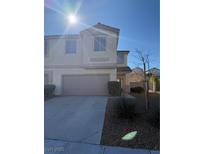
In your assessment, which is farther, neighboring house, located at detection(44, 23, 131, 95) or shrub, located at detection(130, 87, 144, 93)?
shrub, located at detection(130, 87, 144, 93)

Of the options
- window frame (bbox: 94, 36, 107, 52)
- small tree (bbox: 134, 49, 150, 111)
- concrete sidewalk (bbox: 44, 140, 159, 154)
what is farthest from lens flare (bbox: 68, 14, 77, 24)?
concrete sidewalk (bbox: 44, 140, 159, 154)

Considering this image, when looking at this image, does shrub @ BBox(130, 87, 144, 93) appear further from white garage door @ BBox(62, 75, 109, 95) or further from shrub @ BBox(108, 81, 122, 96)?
white garage door @ BBox(62, 75, 109, 95)

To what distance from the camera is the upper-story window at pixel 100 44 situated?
7.23ft

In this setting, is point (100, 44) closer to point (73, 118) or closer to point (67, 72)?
point (67, 72)

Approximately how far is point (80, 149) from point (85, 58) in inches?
54.5

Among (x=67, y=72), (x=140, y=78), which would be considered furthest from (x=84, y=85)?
(x=140, y=78)

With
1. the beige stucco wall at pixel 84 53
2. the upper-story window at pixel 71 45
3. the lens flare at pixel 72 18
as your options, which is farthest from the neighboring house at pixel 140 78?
the lens flare at pixel 72 18

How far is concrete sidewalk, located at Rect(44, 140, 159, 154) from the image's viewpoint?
7.04 feet

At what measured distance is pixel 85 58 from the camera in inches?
87.5
